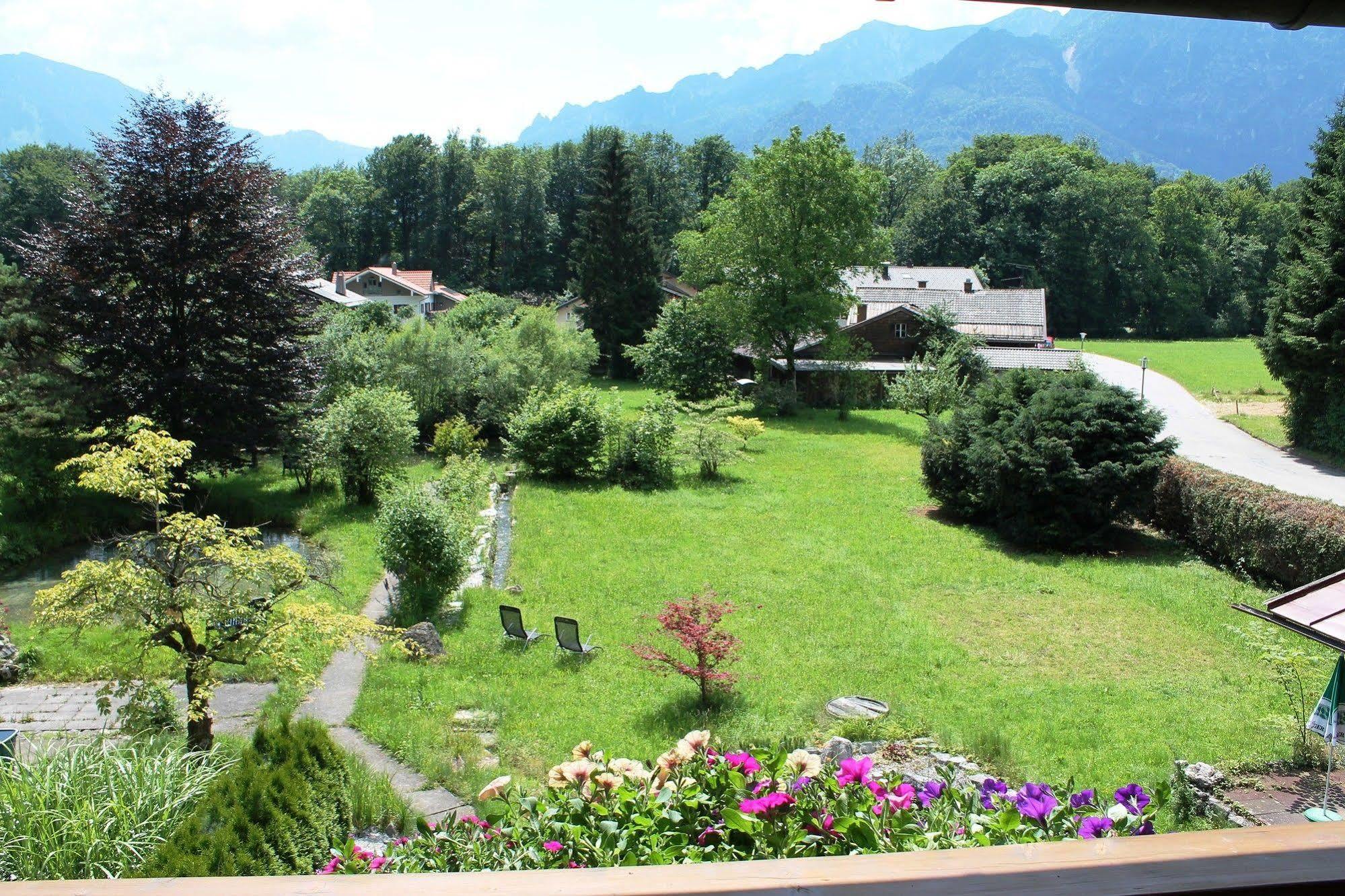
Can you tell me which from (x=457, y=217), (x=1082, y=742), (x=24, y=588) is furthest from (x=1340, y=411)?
(x=457, y=217)

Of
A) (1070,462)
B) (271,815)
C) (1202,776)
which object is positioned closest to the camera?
(271,815)

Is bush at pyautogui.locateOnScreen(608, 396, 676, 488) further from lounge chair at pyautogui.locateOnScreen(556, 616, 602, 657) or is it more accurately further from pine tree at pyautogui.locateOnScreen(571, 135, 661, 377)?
pine tree at pyautogui.locateOnScreen(571, 135, 661, 377)

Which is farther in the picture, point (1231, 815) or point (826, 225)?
point (826, 225)

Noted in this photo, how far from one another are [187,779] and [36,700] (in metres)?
6.46

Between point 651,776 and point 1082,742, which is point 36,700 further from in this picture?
point 1082,742

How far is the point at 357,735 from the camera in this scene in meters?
9.86

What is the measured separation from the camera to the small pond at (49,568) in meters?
14.9

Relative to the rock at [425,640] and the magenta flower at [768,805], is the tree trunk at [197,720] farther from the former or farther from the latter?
the magenta flower at [768,805]

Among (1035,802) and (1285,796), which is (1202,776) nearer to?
(1285,796)

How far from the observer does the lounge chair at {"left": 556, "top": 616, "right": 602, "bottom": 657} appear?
40.0 ft

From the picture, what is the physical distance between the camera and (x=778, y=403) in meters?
35.5

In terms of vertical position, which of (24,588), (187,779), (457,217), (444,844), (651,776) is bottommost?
(24,588)

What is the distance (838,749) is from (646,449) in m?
15.4

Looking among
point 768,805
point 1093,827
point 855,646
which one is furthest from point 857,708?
point 768,805
